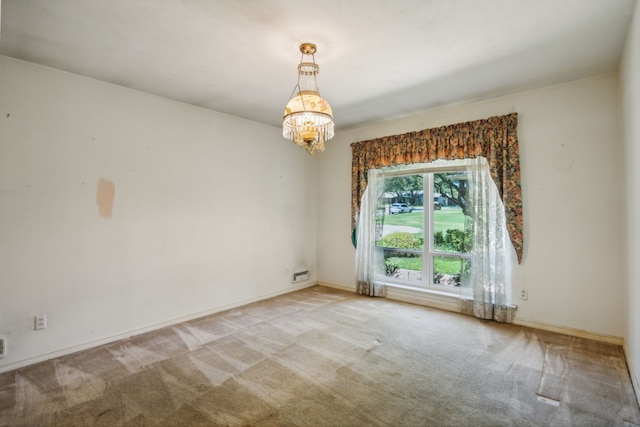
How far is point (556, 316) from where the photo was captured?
328 centimetres

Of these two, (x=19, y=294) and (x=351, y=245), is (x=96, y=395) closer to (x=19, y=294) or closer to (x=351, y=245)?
(x=19, y=294)

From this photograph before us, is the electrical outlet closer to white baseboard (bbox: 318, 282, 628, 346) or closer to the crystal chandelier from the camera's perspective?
the crystal chandelier

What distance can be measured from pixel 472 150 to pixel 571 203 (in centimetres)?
117

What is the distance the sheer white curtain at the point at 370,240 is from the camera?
4.70 metres

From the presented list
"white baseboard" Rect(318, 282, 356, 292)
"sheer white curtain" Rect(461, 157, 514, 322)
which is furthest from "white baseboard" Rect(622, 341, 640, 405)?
"white baseboard" Rect(318, 282, 356, 292)

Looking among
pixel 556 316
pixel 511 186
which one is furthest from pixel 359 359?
pixel 511 186

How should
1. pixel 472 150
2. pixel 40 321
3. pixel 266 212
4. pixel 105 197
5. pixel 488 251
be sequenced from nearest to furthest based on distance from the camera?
1. pixel 40 321
2. pixel 105 197
3. pixel 488 251
4. pixel 472 150
5. pixel 266 212

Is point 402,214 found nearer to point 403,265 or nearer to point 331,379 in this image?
point 403,265

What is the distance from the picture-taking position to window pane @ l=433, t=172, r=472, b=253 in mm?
3957

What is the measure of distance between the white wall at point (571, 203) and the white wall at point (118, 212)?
11.3 ft

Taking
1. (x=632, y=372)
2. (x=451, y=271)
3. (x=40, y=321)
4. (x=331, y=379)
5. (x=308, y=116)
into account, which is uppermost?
(x=308, y=116)

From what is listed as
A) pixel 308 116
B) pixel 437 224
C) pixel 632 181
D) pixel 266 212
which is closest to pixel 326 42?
pixel 308 116

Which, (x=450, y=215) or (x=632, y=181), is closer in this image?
(x=632, y=181)

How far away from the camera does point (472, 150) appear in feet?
12.3
